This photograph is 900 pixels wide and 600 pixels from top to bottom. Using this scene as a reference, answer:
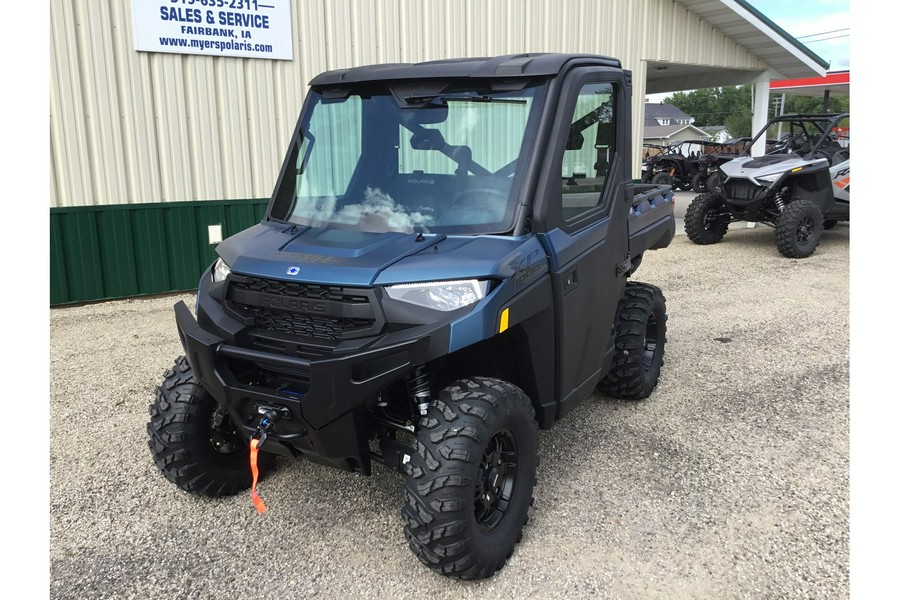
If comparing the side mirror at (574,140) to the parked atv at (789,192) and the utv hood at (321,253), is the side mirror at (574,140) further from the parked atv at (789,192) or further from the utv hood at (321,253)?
the parked atv at (789,192)

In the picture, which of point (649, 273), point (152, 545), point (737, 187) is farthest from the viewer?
point (737, 187)

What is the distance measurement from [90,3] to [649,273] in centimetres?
713

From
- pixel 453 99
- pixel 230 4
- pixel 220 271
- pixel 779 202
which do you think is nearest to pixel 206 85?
pixel 230 4

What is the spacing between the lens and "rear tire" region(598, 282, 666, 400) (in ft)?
14.5

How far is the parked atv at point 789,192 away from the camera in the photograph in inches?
393

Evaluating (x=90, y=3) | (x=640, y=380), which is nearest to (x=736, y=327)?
(x=640, y=380)

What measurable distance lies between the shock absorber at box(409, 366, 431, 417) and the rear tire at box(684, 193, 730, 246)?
936 centimetres

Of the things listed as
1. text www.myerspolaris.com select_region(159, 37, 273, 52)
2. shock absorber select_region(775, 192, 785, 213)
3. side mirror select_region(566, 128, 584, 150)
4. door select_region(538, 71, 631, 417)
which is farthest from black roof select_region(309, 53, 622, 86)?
shock absorber select_region(775, 192, 785, 213)

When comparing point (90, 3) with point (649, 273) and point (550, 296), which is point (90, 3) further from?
point (649, 273)

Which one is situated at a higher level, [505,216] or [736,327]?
[505,216]

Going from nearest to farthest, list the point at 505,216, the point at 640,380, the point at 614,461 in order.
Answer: the point at 505,216, the point at 614,461, the point at 640,380

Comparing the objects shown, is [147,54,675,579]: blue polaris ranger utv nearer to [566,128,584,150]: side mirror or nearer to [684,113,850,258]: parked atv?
[566,128,584,150]: side mirror

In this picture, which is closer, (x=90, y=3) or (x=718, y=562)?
(x=718, y=562)

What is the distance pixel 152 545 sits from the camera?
316 centimetres
